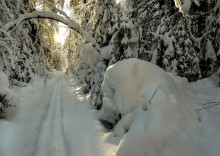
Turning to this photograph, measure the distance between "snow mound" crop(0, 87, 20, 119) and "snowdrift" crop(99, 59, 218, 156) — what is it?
3.53m

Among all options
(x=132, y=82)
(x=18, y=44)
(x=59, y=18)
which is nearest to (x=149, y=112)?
(x=132, y=82)

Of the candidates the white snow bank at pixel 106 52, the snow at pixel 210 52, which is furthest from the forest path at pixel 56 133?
the snow at pixel 210 52

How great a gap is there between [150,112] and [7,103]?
5848 millimetres

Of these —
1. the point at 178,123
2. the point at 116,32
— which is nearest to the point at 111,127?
the point at 178,123

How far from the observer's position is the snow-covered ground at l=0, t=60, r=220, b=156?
21.8ft

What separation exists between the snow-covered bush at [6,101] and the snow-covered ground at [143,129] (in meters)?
0.34

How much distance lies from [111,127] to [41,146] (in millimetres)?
2263

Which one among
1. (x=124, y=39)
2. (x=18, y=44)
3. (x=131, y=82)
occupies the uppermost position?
(x=124, y=39)

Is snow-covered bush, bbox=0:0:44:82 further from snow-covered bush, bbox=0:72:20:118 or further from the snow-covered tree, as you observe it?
the snow-covered tree

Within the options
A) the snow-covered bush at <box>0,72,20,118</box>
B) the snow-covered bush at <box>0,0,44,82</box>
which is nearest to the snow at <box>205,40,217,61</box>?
the snow-covered bush at <box>0,0,44,82</box>

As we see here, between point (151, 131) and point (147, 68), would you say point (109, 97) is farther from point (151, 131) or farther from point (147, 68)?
point (151, 131)

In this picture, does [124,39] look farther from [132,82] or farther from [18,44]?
[18,44]

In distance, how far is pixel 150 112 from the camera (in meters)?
7.23

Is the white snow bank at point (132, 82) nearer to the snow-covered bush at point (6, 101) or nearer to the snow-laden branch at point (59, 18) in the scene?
the snow-covered bush at point (6, 101)
